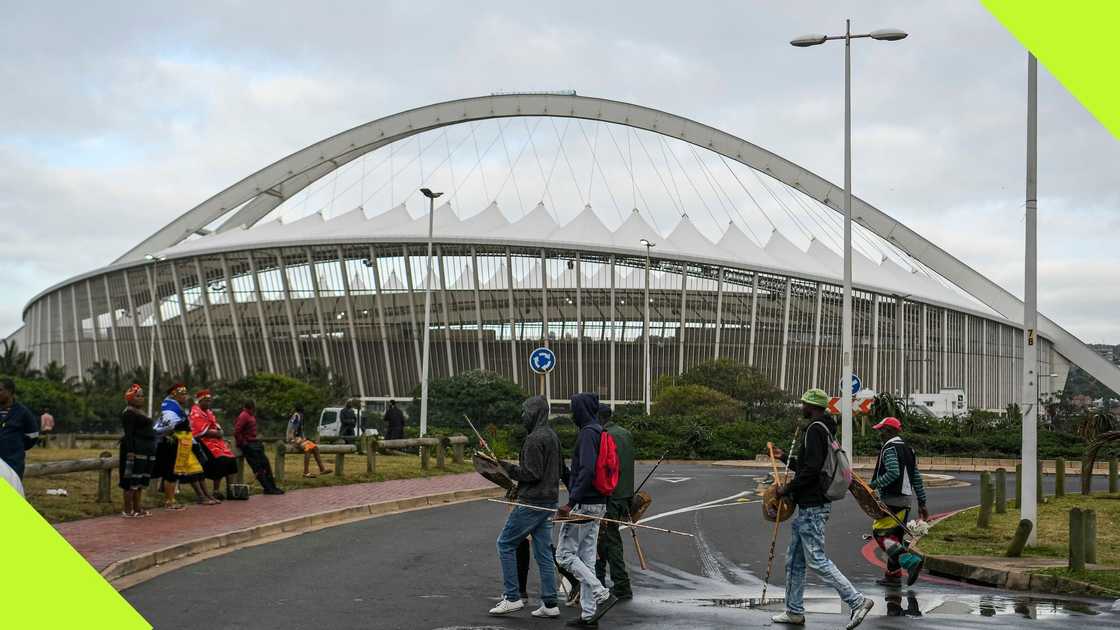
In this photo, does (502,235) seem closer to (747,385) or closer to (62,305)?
(747,385)

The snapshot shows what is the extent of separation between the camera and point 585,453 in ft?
29.4

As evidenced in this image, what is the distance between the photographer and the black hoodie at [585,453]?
8906 mm

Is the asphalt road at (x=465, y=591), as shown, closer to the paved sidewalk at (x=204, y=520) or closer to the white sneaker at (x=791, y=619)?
the white sneaker at (x=791, y=619)

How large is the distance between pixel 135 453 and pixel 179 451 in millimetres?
1340

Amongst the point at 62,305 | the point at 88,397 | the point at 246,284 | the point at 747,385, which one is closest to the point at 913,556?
the point at 747,385

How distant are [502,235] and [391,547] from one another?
2275 inches

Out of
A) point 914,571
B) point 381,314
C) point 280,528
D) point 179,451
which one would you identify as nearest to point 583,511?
point 914,571

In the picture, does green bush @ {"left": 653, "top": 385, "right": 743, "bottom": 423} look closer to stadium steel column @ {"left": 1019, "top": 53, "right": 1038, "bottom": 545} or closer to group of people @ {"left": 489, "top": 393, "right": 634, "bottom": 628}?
stadium steel column @ {"left": 1019, "top": 53, "right": 1038, "bottom": 545}

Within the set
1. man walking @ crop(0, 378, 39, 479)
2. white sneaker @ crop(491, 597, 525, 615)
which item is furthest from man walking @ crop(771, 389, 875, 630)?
man walking @ crop(0, 378, 39, 479)

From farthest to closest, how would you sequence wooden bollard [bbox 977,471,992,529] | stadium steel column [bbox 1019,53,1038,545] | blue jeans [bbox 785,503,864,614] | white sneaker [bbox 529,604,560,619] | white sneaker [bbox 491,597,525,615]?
wooden bollard [bbox 977,471,992,529] < stadium steel column [bbox 1019,53,1038,545] < white sneaker [bbox 529,604,560,619] < white sneaker [bbox 491,597,525,615] < blue jeans [bbox 785,503,864,614]

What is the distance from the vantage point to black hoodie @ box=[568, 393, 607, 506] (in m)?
8.91

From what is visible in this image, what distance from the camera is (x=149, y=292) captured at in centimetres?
7831

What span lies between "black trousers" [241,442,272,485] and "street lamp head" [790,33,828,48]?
14.3 m

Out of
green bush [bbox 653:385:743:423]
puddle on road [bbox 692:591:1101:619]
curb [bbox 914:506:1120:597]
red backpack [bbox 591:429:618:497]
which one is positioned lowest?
green bush [bbox 653:385:743:423]
